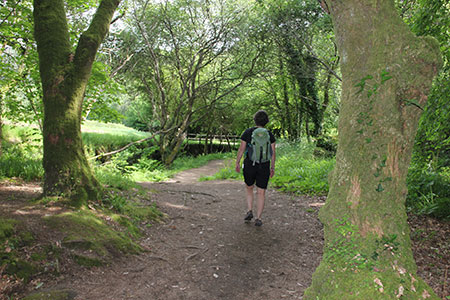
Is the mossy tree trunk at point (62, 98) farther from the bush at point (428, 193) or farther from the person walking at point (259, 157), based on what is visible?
the bush at point (428, 193)

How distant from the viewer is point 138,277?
123 inches

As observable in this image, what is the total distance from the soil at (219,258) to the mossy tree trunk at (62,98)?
26.9 inches

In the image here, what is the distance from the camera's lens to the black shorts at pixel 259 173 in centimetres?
512

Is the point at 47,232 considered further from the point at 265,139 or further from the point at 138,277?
the point at 265,139

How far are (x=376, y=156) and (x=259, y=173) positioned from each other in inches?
117

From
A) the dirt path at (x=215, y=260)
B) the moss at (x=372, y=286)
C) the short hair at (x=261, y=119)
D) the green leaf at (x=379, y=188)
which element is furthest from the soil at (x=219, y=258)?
the short hair at (x=261, y=119)

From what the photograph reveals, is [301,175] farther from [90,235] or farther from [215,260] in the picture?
[90,235]

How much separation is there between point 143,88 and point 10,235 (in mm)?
16152

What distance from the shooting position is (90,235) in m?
3.48

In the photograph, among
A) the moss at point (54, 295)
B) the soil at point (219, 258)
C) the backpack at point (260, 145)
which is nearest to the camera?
the moss at point (54, 295)

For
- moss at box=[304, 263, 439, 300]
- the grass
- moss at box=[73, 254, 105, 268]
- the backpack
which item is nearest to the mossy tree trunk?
moss at box=[73, 254, 105, 268]

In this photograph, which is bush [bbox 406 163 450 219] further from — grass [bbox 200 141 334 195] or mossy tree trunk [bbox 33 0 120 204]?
mossy tree trunk [bbox 33 0 120 204]

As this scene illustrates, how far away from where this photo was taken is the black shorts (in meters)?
5.12

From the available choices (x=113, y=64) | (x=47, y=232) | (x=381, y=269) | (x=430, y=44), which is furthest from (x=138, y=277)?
(x=113, y=64)
